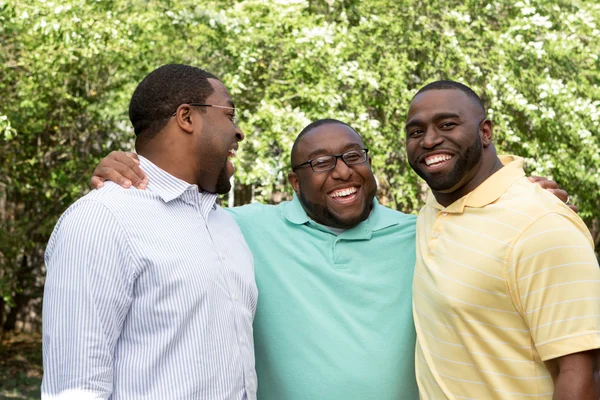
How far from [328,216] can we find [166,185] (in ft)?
3.41

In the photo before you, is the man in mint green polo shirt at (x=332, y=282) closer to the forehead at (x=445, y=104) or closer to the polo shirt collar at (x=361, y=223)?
the polo shirt collar at (x=361, y=223)

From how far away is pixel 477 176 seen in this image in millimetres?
3240

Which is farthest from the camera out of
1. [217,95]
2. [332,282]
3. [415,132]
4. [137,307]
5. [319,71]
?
[319,71]

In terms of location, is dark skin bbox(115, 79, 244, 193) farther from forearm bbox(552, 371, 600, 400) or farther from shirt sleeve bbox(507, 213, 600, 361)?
forearm bbox(552, 371, 600, 400)

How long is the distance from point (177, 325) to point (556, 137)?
817 cm

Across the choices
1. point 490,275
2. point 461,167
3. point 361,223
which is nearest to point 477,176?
point 461,167

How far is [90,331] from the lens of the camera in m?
2.45

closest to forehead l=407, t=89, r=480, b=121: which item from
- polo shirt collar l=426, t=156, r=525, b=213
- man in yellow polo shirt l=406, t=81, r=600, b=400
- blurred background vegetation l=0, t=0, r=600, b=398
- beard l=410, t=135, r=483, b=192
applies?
man in yellow polo shirt l=406, t=81, r=600, b=400

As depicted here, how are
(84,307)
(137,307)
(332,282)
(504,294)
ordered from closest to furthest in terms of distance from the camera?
(84,307)
(137,307)
(504,294)
(332,282)

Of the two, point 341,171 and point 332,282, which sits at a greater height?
point 341,171

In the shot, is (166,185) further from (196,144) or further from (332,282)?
(332,282)

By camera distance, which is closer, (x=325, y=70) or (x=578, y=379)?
(x=578, y=379)

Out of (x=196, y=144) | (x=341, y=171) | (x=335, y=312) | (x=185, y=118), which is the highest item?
(x=185, y=118)

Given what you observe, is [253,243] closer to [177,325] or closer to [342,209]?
[342,209]
